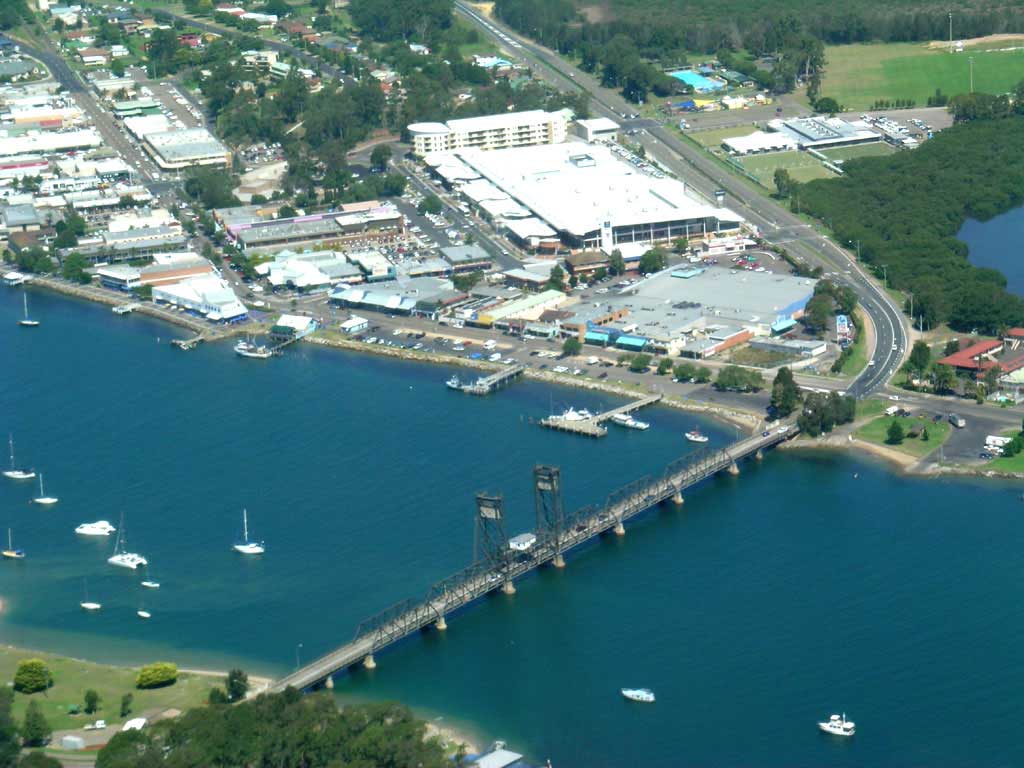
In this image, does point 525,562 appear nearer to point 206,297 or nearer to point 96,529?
point 96,529

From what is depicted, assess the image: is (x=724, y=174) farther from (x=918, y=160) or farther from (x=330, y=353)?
(x=330, y=353)

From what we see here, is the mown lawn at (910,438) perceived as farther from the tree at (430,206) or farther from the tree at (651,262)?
the tree at (430,206)

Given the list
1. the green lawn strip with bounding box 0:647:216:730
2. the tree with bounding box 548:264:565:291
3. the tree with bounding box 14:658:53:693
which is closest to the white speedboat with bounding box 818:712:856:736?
the green lawn strip with bounding box 0:647:216:730

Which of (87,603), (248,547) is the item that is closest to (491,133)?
(248,547)

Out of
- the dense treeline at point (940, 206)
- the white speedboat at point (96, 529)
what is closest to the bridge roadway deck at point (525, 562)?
the white speedboat at point (96, 529)

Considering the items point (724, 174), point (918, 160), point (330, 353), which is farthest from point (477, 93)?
point (330, 353)

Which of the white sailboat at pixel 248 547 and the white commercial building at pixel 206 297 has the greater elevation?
the white sailboat at pixel 248 547
